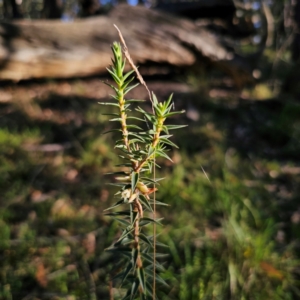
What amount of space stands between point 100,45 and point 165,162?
1932 millimetres

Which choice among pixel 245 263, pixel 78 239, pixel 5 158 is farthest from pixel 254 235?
pixel 5 158

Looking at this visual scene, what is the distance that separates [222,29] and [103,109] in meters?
3.75

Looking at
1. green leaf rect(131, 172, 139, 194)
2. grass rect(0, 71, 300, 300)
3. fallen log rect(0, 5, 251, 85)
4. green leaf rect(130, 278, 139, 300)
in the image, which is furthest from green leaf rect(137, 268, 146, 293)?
fallen log rect(0, 5, 251, 85)

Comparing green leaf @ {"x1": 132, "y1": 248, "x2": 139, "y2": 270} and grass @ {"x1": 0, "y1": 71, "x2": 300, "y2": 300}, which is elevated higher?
green leaf @ {"x1": 132, "y1": 248, "x2": 139, "y2": 270}

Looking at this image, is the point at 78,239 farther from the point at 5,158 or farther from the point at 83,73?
the point at 83,73

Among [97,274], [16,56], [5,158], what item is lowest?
[97,274]

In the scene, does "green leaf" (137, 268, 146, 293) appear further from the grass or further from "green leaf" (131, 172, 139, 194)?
the grass

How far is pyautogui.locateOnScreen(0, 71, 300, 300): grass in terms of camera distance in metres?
1.76

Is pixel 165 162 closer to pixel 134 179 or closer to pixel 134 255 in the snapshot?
pixel 134 255

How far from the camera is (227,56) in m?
4.50

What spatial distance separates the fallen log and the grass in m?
0.43

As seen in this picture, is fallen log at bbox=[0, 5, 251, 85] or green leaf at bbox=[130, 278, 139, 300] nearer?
green leaf at bbox=[130, 278, 139, 300]

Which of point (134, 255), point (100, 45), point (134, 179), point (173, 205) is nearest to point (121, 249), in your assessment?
point (134, 255)

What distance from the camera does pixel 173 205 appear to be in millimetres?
2402
